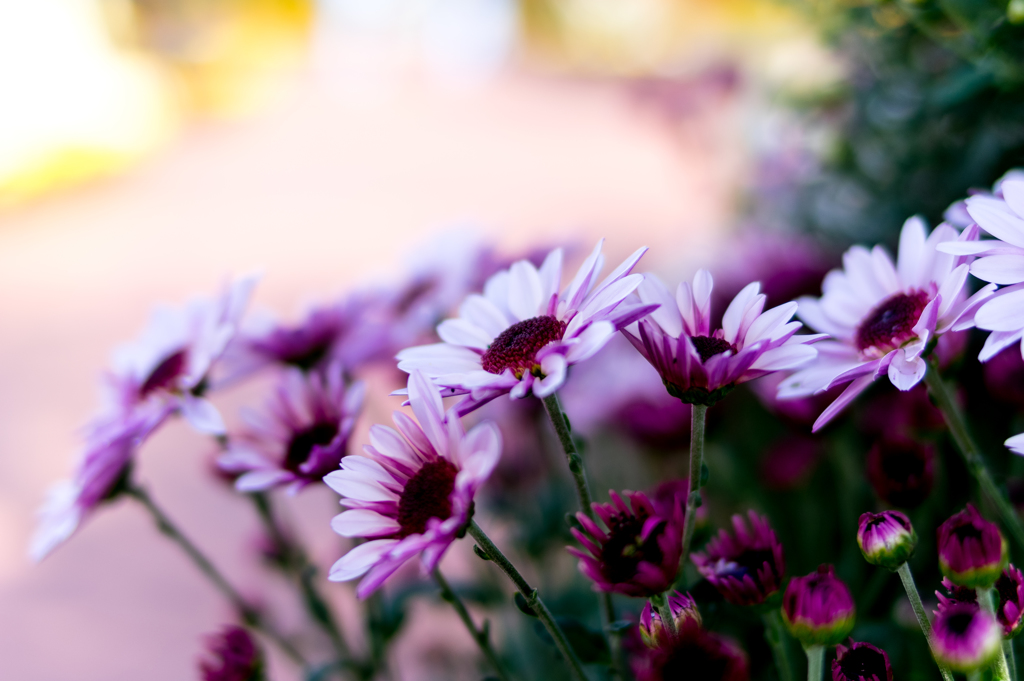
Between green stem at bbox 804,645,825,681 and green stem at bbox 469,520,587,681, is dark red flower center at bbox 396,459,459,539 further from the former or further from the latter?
green stem at bbox 804,645,825,681

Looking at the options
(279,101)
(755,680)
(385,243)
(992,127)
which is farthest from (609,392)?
Result: (279,101)

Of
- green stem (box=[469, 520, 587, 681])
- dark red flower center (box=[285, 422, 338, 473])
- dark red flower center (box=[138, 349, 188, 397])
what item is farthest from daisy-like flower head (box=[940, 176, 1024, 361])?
dark red flower center (box=[138, 349, 188, 397])

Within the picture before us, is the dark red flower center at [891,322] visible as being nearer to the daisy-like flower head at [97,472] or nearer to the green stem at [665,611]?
the green stem at [665,611]

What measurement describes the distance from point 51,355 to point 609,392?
2311 mm

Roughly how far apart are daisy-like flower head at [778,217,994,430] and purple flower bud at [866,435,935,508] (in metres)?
0.05

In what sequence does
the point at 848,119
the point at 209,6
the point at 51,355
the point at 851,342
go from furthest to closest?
the point at 209,6
the point at 51,355
the point at 848,119
the point at 851,342

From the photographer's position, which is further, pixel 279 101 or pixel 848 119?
pixel 279 101

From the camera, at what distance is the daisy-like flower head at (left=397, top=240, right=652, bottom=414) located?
300 mm

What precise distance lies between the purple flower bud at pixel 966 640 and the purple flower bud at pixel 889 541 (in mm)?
32

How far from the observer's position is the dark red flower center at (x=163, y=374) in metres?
0.50

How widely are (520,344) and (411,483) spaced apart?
3.2 inches

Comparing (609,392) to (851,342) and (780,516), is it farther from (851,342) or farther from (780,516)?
(851,342)

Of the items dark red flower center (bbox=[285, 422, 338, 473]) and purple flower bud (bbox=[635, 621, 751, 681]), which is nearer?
purple flower bud (bbox=[635, 621, 751, 681])

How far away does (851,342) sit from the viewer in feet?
1.30
